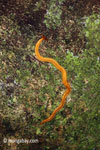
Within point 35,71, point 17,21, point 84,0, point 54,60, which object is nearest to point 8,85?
point 35,71

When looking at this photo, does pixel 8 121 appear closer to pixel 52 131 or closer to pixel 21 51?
pixel 52 131

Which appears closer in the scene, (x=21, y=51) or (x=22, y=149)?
(x=21, y=51)

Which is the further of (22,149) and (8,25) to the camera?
(22,149)

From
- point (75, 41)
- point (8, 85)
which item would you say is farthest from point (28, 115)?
point (75, 41)

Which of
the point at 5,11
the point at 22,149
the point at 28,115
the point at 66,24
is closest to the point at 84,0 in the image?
the point at 66,24

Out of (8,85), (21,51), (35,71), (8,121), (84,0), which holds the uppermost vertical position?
(84,0)

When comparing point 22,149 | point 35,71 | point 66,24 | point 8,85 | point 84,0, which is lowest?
point 22,149

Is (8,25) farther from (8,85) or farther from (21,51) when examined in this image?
(8,85)

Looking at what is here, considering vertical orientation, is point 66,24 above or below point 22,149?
above
